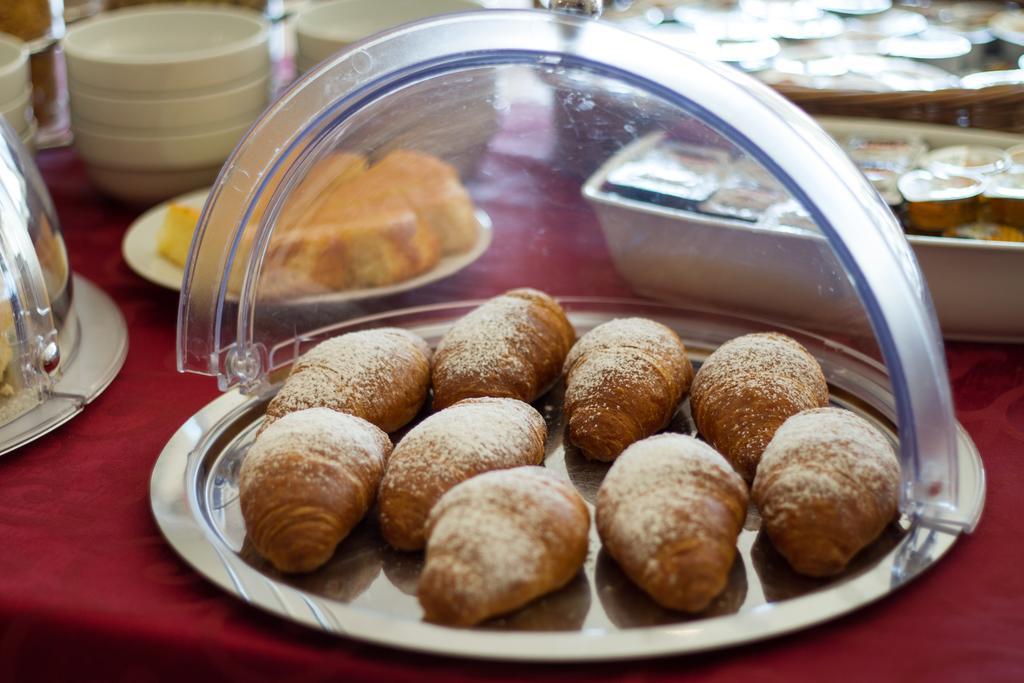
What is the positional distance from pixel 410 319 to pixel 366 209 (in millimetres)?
166

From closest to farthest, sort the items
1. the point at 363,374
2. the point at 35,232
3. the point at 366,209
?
1. the point at 363,374
2. the point at 35,232
3. the point at 366,209

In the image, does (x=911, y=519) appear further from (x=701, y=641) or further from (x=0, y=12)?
(x=0, y=12)

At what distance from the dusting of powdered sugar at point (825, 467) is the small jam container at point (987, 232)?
1.31 ft

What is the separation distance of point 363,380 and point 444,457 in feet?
0.52

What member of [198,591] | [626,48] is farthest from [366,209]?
[198,591]

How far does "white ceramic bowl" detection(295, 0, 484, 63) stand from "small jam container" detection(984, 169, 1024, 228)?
0.73 meters

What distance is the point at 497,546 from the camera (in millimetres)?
676

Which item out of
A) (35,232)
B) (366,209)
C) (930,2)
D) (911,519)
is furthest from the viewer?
(930,2)

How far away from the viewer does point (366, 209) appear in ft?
3.99

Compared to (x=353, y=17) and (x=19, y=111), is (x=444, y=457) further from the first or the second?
(x=353, y=17)

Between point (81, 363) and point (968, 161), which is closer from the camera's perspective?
point (81, 363)

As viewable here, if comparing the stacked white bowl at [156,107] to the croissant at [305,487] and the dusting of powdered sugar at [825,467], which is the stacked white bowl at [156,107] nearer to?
the croissant at [305,487]

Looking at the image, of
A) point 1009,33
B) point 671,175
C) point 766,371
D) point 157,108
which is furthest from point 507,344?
point 1009,33

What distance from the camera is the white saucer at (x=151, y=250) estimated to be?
1.22 meters
